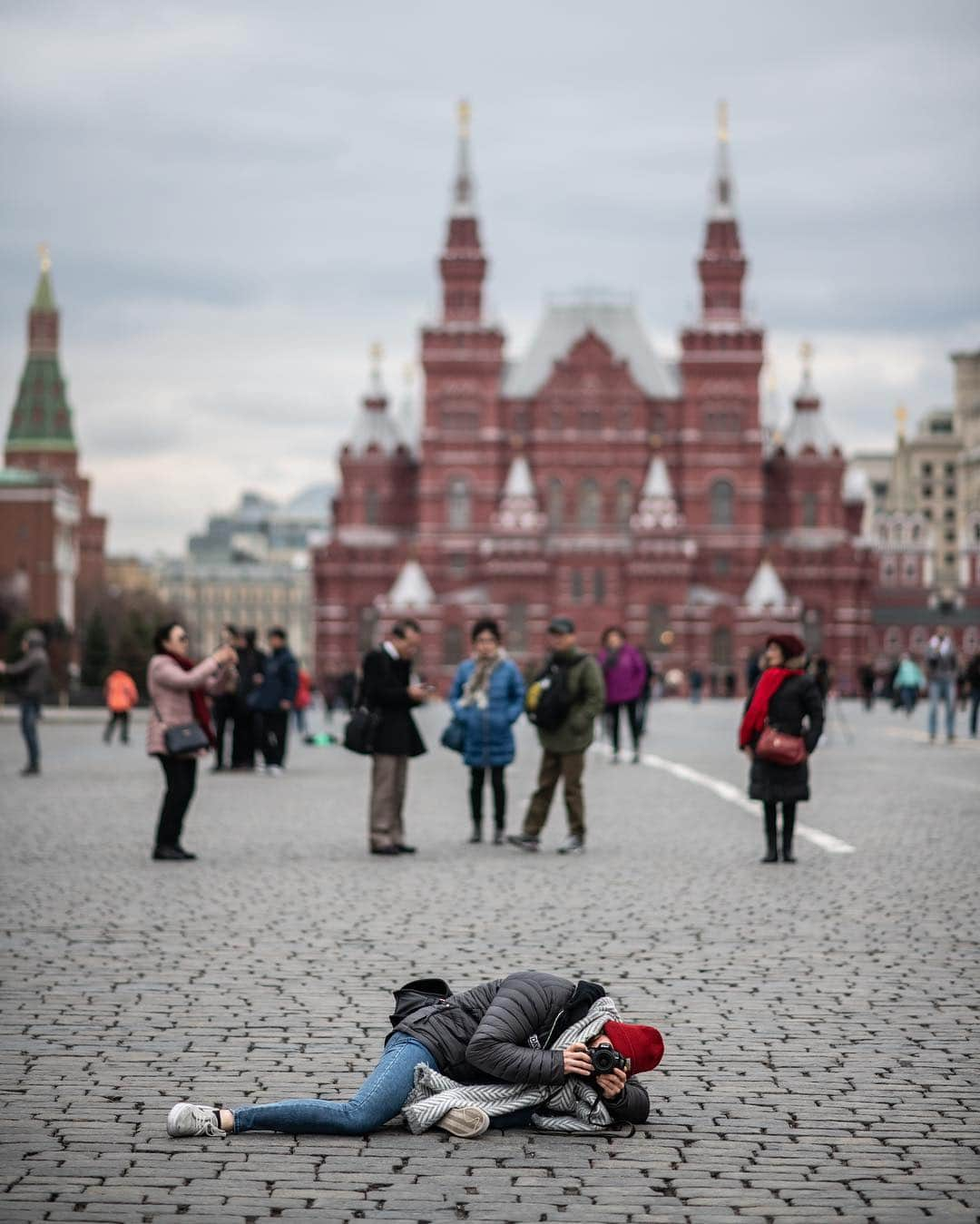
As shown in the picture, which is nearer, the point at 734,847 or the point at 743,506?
the point at 734,847

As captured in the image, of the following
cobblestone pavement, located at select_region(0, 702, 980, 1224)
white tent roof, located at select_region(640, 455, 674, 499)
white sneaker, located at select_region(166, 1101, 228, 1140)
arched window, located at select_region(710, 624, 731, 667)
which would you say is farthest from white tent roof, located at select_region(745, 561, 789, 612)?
white sneaker, located at select_region(166, 1101, 228, 1140)

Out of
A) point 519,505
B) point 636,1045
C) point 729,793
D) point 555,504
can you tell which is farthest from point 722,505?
point 636,1045

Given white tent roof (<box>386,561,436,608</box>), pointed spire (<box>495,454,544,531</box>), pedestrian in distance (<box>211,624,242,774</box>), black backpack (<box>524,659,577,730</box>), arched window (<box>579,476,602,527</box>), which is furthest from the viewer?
arched window (<box>579,476,602,527</box>)

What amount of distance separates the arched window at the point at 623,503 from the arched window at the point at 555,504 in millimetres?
2613

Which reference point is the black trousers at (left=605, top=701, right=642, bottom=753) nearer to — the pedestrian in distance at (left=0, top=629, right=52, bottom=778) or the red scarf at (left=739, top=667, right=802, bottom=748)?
the pedestrian in distance at (left=0, top=629, right=52, bottom=778)

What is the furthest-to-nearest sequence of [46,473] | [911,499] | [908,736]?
[911,499] → [46,473] → [908,736]

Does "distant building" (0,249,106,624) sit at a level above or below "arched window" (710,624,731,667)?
above

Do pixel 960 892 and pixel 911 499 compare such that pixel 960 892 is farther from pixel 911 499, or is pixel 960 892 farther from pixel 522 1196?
pixel 911 499

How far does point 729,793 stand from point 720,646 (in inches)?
2792

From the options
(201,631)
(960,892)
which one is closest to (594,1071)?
(960,892)

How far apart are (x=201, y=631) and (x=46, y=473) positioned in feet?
215

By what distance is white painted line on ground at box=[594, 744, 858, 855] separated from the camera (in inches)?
600

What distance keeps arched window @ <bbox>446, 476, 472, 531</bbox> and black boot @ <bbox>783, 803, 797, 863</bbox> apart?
78.7 meters

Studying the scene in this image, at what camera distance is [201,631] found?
19712cm
